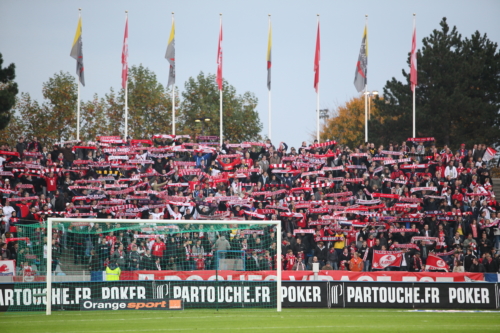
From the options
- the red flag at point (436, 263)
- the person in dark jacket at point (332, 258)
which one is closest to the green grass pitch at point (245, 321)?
the person in dark jacket at point (332, 258)

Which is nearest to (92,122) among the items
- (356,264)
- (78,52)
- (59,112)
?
(59,112)

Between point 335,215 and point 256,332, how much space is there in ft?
47.2

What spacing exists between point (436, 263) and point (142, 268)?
11.8 meters

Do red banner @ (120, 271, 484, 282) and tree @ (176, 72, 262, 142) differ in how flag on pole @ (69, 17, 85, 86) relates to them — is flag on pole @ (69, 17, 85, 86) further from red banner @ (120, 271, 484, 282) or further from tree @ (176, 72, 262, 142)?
tree @ (176, 72, 262, 142)

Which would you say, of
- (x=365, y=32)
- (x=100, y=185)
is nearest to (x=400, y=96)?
(x=365, y=32)

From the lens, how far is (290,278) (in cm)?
2250

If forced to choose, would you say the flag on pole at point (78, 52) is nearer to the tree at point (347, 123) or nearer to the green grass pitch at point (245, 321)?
the green grass pitch at point (245, 321)

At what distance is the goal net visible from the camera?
758 inches

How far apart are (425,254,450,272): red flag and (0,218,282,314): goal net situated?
6538 millimetres

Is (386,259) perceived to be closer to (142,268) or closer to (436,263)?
(436,263)

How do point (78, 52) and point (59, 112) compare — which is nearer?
point (78, 52)

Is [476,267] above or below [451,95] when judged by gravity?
below

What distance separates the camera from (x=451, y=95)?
4772 cm

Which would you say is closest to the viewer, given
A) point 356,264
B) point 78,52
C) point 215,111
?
point 356,264
